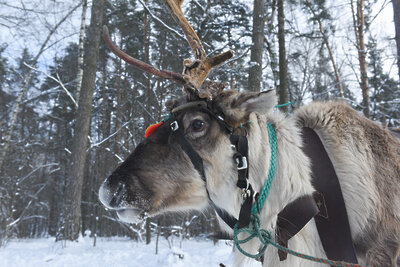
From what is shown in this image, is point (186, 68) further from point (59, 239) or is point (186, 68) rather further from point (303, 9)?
point (303, 9)

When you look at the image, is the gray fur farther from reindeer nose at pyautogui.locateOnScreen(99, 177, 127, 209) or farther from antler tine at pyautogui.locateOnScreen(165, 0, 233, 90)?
antler tine at pyautogui.locateOnScreen(165, 0, 233, 90)

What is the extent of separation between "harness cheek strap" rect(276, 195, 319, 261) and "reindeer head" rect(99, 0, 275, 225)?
1.19ft

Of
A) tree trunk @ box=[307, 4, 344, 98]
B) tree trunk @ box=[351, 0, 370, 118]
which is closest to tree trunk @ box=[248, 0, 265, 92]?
tree trunk @ box=[351, 0, 370, 118]

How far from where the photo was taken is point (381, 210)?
177 centimetres

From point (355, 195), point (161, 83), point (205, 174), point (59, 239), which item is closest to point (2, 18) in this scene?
point (161, 83)

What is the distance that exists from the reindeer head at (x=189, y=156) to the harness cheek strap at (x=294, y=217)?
364mm

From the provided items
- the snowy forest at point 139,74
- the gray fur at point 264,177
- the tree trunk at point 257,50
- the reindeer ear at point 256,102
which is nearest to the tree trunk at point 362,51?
the snowy forest at point 139,74

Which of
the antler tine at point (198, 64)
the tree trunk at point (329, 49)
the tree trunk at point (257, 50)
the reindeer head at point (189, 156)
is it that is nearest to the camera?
the reindeer head at point (189, 156)

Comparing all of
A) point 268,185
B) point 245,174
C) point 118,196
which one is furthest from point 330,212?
point 118,196

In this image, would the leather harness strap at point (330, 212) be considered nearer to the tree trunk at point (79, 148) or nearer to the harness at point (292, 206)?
the harness at point (292, 206)

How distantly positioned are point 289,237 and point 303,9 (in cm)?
1588

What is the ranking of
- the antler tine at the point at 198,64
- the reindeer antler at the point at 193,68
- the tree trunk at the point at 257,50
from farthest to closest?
the tree trunk at the point at 257,50 → the antler tine at the point at 198,64 → the reindeer antler at the point at 193,68

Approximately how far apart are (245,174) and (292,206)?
1.16 ft

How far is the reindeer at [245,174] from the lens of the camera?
5.74 ft
